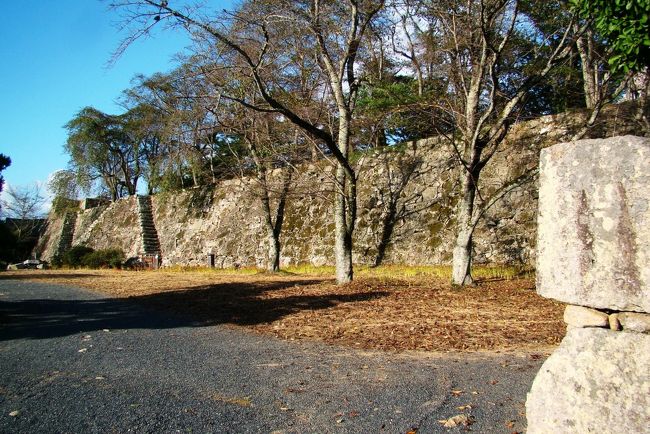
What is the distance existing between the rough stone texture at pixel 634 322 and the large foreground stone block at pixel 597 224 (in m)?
0.05

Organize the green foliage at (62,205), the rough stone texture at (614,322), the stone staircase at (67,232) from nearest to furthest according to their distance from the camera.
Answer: the rough stone texture at (614,322), the stone staircase at (67,232), the green foliage at (62,205)

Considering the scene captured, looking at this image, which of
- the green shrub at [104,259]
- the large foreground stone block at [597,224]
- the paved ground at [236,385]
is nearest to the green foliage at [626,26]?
the large foreground stone block at [597,224]

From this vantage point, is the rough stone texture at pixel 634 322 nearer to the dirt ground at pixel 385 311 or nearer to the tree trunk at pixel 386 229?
the dirt ground at pixel 385 311

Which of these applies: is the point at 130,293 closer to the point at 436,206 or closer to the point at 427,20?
the point at 436,206

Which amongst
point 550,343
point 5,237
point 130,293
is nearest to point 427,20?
point 550,343

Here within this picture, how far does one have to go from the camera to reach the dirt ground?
6543 mm

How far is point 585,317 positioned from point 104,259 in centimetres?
2447

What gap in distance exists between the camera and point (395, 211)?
1596 cm

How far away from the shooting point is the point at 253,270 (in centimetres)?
1872

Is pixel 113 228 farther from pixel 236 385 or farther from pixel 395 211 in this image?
pixel 236 385

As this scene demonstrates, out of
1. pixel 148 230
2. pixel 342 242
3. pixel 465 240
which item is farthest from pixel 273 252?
pixel 148 230

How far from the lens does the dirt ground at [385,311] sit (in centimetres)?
654

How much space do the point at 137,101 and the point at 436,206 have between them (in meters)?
23.5

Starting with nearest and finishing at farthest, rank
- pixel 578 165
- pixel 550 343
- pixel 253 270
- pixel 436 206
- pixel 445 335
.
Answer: pixel 578 165 → pixel 550 343 → pixel 445 335 → pixel 436 206 → pixel 253 270
